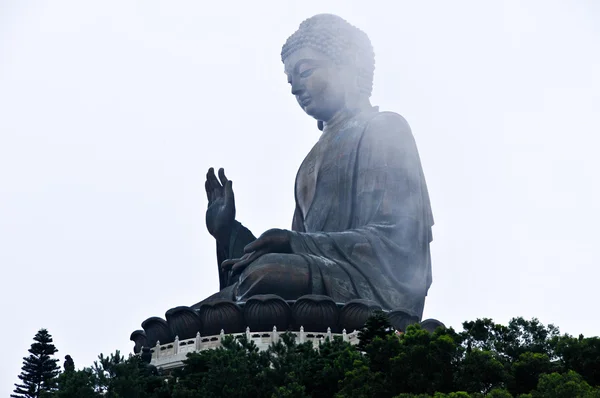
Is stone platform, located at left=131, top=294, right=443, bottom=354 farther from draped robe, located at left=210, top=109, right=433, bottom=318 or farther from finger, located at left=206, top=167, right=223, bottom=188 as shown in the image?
finger, located at left=206, top=167, right=223, bottom=188

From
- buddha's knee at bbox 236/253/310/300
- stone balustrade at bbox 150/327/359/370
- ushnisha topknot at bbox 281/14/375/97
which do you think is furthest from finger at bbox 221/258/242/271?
ushnisha topknot at bbox 281/14/375/97

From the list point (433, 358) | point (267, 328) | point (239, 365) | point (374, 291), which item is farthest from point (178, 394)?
point (374, 291)

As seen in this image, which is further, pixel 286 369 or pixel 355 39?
pixel 355 39

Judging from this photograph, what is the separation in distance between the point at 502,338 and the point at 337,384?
2.09m

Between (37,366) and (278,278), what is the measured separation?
391cm

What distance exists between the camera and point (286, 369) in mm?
18469

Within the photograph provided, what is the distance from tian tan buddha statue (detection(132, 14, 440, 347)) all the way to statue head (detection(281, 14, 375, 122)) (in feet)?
0.06

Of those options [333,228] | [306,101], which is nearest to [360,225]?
[333,228]

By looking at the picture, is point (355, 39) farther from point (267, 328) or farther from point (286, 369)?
point (286, 369)

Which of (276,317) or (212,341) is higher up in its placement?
(276,317)

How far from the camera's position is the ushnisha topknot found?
27.8 m

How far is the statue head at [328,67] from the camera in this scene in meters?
27.7

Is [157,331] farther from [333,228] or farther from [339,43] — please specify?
[339,43]

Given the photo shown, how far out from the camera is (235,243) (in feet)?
86.4
